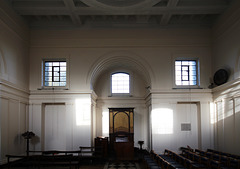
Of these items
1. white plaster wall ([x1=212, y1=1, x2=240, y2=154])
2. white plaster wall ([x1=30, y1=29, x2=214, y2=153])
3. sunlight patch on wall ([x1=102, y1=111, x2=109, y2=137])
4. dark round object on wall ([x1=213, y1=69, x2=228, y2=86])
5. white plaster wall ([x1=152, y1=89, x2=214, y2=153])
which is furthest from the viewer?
sunlight patch on wall ([x1=102, y1=111, x2=109, y2=137])

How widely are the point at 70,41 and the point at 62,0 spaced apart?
2936mm

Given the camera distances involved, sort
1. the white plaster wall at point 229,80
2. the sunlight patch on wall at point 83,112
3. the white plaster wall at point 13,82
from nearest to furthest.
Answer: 1. the white plaster wall at point 13,82
2. the white plaster wall at point 229,80
3. the sunlight patch on wall at point 83,112

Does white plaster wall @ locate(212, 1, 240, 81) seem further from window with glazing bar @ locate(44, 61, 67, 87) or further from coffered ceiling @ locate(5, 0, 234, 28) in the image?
window with glazing bar @ locate(44, 61, 67, 87)

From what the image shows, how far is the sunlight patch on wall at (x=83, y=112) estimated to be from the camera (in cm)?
1475

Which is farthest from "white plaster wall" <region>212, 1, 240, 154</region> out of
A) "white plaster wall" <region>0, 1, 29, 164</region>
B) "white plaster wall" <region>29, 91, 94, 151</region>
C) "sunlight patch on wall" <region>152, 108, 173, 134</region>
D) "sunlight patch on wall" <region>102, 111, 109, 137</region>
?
"white plaster wall" <region>0, 1, 29, 164</region>

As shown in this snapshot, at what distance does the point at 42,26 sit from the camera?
15281 millimetres

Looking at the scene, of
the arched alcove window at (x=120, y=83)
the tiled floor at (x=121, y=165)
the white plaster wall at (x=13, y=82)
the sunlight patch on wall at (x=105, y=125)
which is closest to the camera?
the white plaster wall at (x=13, y=82)

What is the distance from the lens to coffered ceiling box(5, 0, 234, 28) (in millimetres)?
13312

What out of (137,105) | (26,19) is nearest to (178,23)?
(137,105)

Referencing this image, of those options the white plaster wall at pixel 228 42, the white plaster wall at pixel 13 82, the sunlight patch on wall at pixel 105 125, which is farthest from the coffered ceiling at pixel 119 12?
the sunlight patch on wall at pixel 105 125

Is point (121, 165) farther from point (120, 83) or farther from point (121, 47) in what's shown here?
point (120, 83)

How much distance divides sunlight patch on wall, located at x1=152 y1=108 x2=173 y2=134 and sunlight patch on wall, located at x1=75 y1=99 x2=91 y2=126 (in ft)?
12.0

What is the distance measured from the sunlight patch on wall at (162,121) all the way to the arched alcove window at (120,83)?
458cm

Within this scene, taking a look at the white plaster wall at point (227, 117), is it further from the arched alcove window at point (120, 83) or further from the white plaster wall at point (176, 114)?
the arched alcove window at point (120, 83)
